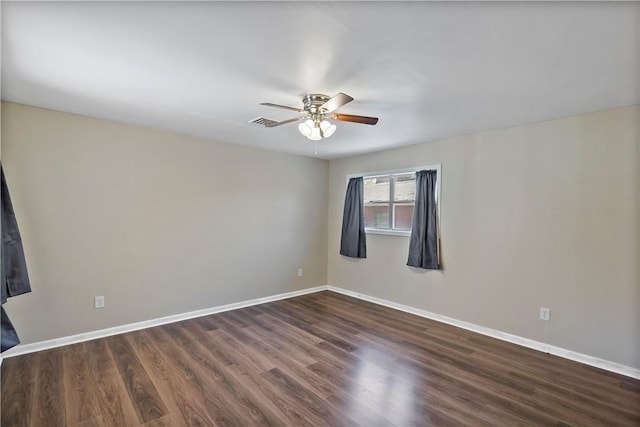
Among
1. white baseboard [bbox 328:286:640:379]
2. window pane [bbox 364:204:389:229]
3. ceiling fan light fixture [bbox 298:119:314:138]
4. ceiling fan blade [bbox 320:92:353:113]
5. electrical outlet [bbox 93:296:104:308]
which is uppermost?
ceiling fan blade [bbox 320:92:353:113]

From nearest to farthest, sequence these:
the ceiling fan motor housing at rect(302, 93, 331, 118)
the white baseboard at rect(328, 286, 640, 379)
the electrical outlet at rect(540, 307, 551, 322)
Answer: the ceiling fan motor housing at rect(302, 93, 331, 118) → the white baseboard at rect(328, 286, 640, 379) → the electrical outlet at rect(540, 307, 551, 322)

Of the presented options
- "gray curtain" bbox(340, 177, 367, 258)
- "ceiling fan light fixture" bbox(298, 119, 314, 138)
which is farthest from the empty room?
"gray curtain" bbox(340, 177, 367, 258)

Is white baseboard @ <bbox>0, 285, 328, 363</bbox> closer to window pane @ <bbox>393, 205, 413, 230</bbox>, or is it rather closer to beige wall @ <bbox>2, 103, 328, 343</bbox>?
beige wall @ <bbox>2, 103, 328, 343</bbox>

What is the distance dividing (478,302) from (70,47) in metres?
4.31

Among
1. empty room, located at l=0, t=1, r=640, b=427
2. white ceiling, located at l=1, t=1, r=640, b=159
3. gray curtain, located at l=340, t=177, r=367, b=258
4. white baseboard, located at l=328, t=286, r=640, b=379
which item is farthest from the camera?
gray curtain, located at l=340, t=177, r=367, b=258

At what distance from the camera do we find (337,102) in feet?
7.34

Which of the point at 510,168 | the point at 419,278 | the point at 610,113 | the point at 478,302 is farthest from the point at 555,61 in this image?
the point at 419,278

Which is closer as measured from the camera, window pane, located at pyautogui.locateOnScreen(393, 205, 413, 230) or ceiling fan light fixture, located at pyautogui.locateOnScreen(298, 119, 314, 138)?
ceiling fan light fixture, located at pyautogui.locateOnScreen(298, 119, 314, 138)

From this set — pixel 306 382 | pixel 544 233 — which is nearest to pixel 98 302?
pixel 306 382

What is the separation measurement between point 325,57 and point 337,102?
1.28ft

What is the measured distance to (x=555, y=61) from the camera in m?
1.90

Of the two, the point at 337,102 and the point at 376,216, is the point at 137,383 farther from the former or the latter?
the point at 376,216

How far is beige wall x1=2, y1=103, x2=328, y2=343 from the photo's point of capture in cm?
290

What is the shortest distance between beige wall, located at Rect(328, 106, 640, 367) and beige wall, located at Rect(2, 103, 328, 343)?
2.15 m
